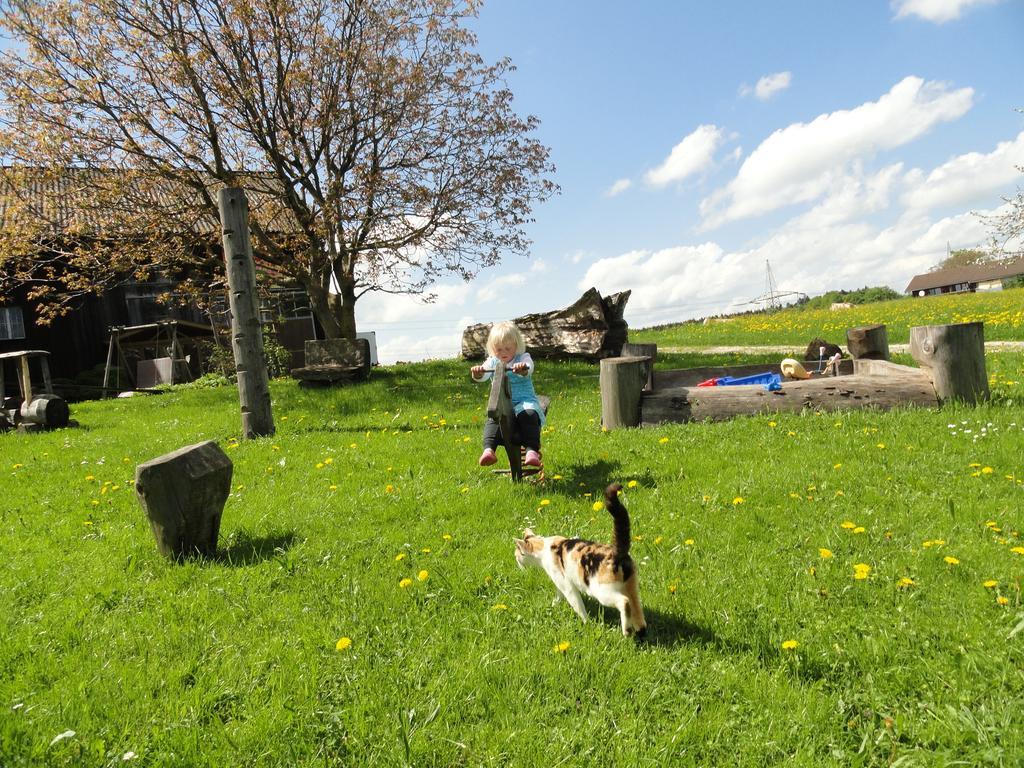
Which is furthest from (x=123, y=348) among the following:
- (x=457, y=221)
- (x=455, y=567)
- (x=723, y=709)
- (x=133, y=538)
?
(x=723, y=709)

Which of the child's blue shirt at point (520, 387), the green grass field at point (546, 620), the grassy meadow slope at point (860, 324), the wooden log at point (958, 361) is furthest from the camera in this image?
the grassy meadow slope at point (860, 324)

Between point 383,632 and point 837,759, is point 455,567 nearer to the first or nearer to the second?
point 383,632

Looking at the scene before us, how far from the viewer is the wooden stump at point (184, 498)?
4211mm

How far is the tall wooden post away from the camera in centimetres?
883

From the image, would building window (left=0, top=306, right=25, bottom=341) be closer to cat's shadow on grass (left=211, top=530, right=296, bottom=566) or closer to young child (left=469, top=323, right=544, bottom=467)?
cat's shadow on grass (left=211, top=530, right=296, bottom=566)

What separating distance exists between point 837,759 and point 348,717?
6.02 feet

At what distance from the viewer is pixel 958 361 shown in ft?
22.8

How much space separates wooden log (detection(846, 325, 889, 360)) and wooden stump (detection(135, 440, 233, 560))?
8.45 metres

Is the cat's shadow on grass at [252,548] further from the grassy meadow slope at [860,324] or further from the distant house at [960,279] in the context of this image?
the distant house at [960,279]

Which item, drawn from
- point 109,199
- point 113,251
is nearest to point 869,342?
point 109,199

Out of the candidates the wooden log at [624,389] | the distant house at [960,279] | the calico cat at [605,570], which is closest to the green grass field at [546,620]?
the calico cat at [605,570]

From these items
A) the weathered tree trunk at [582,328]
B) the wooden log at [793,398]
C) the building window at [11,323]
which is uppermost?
the building window at [11,323]

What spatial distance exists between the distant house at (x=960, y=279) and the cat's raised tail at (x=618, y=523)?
283 feet

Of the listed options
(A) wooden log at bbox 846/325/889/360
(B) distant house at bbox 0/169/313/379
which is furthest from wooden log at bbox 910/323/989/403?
(B) distant house at bbox 0/169/313/379
